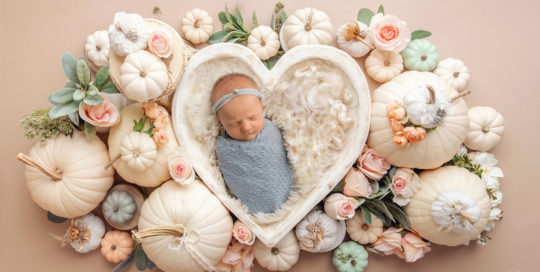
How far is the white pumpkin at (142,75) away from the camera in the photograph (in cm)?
190

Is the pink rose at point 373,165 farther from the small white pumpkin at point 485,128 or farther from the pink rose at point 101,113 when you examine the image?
the pink rose at point 101,113

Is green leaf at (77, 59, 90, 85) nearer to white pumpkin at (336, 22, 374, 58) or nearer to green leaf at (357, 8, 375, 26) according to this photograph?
white pumpkin at (336, 22, 374, 58)

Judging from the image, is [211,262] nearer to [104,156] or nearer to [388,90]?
[104,156]

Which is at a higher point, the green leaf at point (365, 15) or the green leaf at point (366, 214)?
the green leaf at point (365, 15)

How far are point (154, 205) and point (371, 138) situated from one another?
5.10 feet

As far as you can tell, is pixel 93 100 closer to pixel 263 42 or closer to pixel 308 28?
pixel 263 42

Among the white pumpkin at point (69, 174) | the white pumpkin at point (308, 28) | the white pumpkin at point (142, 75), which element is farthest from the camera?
the white pumpkin at point (308, 28)

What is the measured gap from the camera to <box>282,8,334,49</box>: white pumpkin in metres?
2.27

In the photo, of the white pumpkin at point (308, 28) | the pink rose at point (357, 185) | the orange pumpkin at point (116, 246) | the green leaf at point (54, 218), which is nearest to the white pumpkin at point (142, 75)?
the white pumpkin at point (308, 28)

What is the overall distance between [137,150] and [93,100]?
409 millimetres

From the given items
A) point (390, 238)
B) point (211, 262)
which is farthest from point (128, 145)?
point (390, 238)

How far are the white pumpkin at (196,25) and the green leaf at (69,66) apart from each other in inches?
31.5

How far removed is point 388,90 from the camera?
7.14 ft

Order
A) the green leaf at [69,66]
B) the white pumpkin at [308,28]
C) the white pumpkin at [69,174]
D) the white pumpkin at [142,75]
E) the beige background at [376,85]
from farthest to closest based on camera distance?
the beige background at [376,85] < the white pumpkin at [308,28] < the white pumpkin at [69,174] < the green leaf at [69,66] < the white pumpkin at [142,75]
